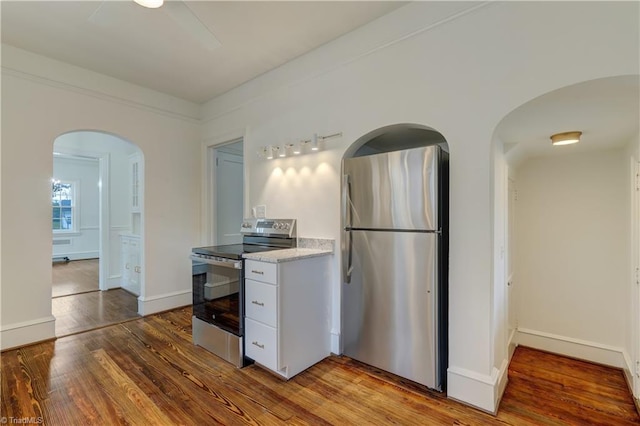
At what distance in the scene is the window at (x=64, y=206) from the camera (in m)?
7.94

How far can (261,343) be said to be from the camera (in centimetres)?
236

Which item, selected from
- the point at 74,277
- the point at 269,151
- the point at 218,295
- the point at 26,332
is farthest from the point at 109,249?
the point at 269,151

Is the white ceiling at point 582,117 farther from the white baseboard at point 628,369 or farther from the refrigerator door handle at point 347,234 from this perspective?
the white baseboard at point 628,369

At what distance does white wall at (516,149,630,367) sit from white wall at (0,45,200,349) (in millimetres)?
4327

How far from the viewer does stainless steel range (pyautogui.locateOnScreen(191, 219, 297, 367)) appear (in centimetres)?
252

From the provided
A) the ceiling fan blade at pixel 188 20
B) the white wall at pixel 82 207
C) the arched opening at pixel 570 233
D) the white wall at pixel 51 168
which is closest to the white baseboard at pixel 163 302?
the white wall at pixel 51 168

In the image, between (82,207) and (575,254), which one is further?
(82,207)

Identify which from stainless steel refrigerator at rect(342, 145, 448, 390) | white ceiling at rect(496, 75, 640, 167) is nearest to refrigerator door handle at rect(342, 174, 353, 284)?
stainless steel refrigerator at rect(342, 145, 448, 390)

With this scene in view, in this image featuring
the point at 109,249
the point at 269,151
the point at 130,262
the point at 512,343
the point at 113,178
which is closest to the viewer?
the point at 512,343

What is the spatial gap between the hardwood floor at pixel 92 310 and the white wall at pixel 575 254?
15.5 ft

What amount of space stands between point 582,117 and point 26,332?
5200 millimetres

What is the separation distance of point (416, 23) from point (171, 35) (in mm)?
2155

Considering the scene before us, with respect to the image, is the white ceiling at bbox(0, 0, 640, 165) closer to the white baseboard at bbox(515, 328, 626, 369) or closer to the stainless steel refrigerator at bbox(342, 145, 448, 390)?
the stainless steel refrigerator at bbox(342, 145, 448, 390)

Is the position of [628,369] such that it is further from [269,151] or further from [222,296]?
[269,151]
